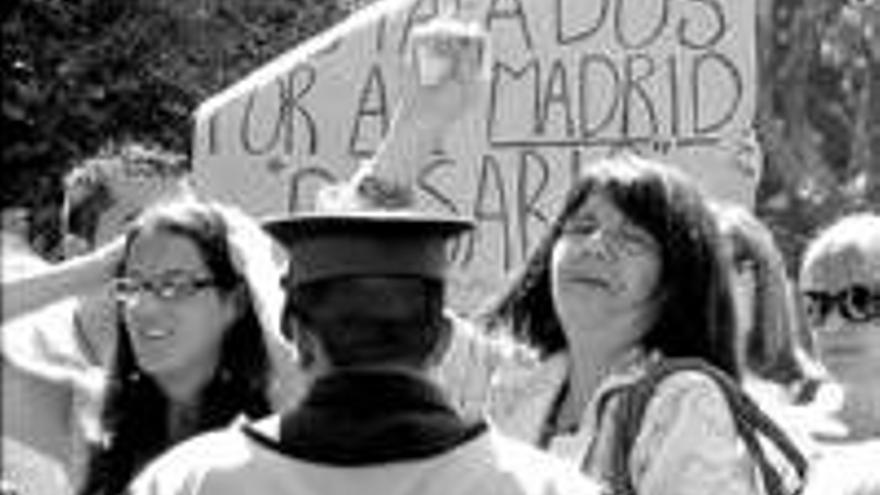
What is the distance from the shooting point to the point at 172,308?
13.9ft

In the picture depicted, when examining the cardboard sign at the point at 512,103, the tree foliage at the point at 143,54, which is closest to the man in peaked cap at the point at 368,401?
the tree foliage at the point at 143,54

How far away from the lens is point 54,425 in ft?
14.7

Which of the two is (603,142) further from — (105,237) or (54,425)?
(54,425)

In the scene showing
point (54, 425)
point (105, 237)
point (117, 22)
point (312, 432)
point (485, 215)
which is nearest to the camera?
point (312, 432)

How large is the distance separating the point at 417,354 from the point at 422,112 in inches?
85.1

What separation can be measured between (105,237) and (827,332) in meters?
1.42

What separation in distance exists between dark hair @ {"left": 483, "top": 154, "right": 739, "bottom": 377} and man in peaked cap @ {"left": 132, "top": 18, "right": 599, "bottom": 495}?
106 cm

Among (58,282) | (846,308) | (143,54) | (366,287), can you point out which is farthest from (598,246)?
(143,54)

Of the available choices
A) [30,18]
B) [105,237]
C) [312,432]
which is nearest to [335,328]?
[312,432]

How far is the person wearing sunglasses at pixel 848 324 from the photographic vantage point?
4.57m

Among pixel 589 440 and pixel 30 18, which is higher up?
pixel 30 18

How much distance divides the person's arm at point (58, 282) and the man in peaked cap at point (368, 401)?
28cm

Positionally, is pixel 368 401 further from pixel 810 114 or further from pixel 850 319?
pixel 810 114

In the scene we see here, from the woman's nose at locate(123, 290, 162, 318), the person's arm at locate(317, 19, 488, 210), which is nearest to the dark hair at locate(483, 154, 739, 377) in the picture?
the woman's nose at locate(123, 290, 162, 318)
